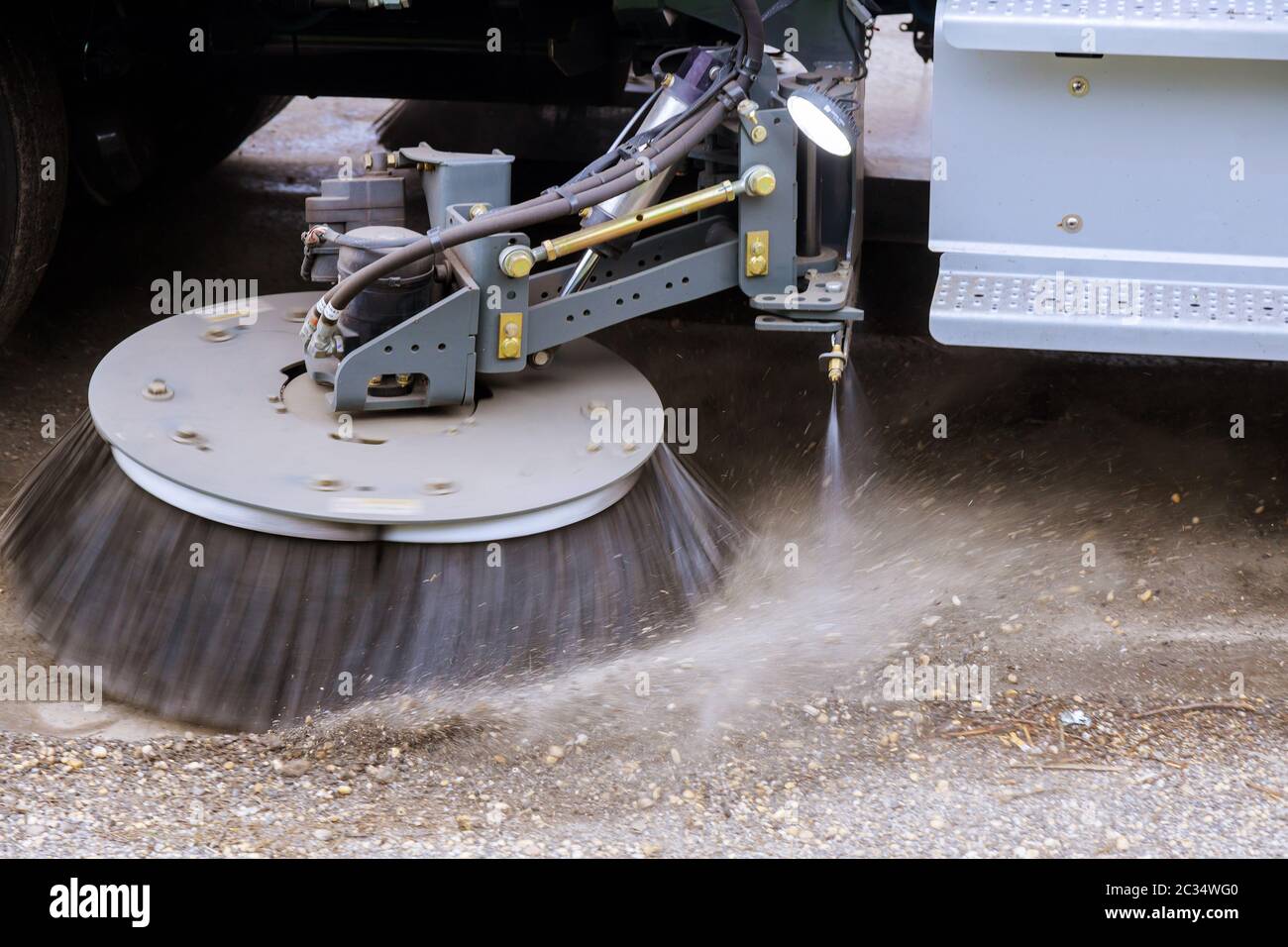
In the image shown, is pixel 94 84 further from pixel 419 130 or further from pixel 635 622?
pixel 635 622

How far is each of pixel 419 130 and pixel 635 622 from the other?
293 centimetres

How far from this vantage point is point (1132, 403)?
332 centimetres

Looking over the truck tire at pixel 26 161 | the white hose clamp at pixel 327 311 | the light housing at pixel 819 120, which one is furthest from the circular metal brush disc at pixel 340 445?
the light housing at pixel 819 120

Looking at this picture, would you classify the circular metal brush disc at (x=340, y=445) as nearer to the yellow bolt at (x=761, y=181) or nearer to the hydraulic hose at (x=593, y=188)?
the hydraulic hose at (x=593, y=188)

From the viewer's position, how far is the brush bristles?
2.15 m

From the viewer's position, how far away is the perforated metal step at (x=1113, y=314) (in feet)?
7.55

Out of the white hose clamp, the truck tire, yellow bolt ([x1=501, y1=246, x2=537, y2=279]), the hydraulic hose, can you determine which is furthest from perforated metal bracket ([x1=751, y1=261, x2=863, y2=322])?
the truck tire

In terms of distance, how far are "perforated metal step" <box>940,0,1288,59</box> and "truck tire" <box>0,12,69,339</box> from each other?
1740 millimetres

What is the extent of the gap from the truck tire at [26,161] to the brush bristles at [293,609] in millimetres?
719

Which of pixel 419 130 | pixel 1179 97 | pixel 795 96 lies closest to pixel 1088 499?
pixel 1179 97

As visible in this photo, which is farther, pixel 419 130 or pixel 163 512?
pixel 419 130

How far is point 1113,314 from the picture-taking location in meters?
2.36

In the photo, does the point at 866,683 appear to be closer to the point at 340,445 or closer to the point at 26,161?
the point at 340,445

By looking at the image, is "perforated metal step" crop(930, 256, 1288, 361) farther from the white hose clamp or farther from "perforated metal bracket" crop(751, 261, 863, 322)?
the white hose clamp
